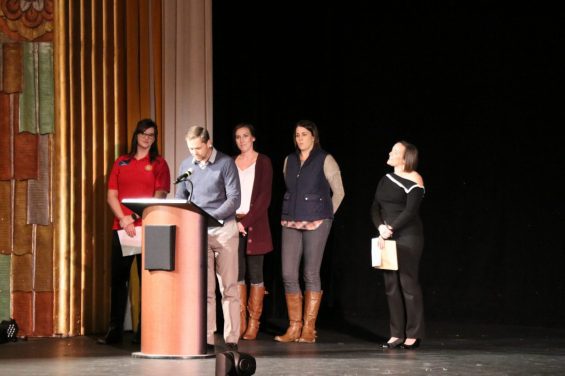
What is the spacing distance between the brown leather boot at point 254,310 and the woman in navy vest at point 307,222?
19 centimetres

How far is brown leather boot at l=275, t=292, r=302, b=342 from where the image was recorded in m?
6.18

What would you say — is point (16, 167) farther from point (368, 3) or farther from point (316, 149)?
point (368, 3)

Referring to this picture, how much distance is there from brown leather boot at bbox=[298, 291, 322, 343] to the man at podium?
2.29ft

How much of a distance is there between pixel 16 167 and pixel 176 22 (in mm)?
1490

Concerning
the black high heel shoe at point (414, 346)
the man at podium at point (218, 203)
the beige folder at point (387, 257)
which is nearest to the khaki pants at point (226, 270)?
the man at podium at point (218, 203)

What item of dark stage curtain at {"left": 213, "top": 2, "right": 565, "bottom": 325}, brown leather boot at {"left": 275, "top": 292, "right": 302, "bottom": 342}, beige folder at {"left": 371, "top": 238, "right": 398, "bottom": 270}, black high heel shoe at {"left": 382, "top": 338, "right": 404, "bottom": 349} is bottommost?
black high heel shoe at {"left": 382, "top": 338, "right": 404, "bottom": 349}

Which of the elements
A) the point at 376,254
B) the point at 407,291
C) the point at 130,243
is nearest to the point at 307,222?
the point at 376,254

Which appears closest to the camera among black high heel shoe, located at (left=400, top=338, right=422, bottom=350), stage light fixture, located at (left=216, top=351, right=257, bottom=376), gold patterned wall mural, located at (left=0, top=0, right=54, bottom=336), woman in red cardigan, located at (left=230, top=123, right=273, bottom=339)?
stage light fixture, located at (left=216, top=351, right=257, bottom=376)

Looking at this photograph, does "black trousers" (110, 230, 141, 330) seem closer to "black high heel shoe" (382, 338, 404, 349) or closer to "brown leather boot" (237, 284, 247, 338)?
"brown leather boot" (237, 284, 247, 338)

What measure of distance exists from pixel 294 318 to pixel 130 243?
3.64 feet

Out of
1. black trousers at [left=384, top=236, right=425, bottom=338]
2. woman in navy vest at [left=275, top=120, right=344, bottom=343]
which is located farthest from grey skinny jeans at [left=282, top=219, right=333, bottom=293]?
black trousers at [left=384, top=236, right=425, bottom=338]

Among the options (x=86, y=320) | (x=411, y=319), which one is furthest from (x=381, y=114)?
(x=86, y=320)

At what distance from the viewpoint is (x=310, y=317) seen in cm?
616

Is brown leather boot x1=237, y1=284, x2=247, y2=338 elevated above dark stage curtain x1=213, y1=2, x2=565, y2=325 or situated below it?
below
